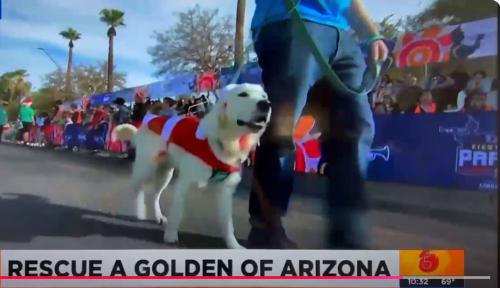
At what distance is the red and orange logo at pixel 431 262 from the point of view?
3.19m

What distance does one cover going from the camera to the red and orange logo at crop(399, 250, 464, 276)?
10.5 feet

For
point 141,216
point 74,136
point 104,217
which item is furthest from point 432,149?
point 74,136

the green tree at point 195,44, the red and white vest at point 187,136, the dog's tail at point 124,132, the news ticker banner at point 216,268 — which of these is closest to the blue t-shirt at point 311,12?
the green tree at point 195,44

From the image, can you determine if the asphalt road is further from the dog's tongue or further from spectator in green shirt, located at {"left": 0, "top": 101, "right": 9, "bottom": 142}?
the dog's tongue

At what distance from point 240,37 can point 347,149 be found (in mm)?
718

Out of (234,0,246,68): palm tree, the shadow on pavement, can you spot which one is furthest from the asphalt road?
(234,0,246,68): palm tree

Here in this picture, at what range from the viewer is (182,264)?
3068 millimetres

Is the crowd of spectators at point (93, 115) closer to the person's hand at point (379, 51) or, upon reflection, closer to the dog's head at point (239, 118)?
the dog's head at point (239, 118)

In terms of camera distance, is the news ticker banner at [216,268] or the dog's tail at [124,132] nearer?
the news ticker banner at [216,268]

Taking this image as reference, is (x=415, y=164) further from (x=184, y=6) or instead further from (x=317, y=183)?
(x=184, y=6)

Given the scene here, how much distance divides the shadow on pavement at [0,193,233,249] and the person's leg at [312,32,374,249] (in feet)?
1.91

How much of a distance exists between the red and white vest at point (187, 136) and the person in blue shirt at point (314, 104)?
0.19m

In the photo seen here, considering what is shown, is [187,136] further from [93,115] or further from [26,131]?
[26,131]

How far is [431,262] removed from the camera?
3215 millimetres
